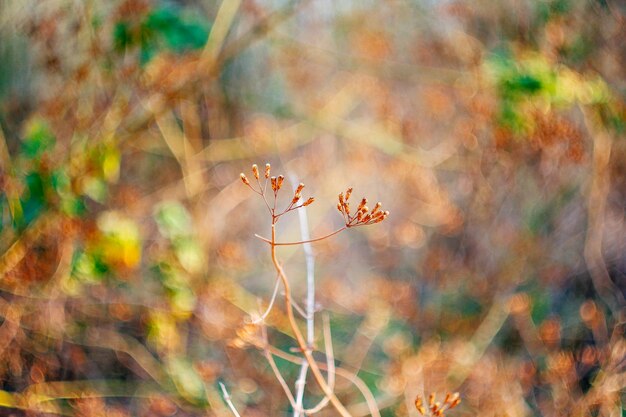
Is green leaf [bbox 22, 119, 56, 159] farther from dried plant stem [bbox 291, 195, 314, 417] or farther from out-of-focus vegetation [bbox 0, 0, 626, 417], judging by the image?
dried plant stem [bbox 291, 195, 314, 417]

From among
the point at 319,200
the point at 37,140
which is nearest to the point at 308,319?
the point at 37,140

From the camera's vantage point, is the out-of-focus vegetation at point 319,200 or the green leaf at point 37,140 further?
the out-of-focus vegetation at point 319,200

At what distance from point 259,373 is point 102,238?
1054mm

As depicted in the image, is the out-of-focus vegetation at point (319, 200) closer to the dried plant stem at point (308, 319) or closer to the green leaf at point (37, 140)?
the green leaf at point (37, 140)

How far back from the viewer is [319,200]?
3.93 metres

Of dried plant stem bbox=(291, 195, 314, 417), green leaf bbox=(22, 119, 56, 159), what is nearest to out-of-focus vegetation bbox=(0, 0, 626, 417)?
green leaf bbox=(22, 119, 56, 159)

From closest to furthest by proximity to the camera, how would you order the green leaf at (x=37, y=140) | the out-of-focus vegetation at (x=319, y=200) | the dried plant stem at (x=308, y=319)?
the dried plant stem at (x=308, y=319)
the green leaf at (x=37, y=140)
the out-of-focus vegetation at (x=319, y=200)

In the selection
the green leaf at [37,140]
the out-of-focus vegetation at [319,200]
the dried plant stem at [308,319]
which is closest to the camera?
the dried plant stem at [308,319]

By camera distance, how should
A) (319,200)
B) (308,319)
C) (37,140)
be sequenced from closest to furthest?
(308,319) < (37,140) < (319,200)

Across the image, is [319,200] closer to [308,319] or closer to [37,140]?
[37,140]

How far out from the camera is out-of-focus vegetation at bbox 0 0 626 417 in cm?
260

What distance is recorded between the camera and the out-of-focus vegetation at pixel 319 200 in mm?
2602

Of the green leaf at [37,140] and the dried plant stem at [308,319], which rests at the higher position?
the green leaf at [37,140]

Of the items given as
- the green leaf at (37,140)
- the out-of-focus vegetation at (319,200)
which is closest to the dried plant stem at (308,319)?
the out-of-focus vegetation at (319,200)
